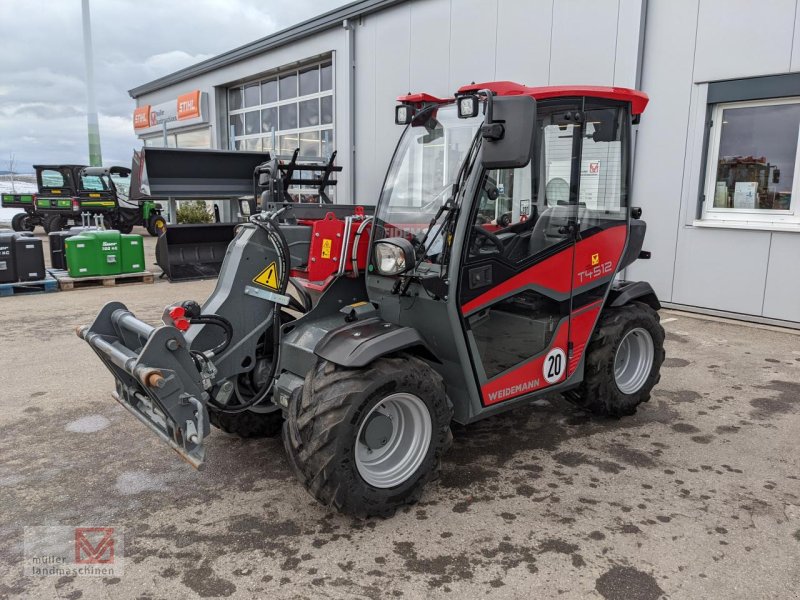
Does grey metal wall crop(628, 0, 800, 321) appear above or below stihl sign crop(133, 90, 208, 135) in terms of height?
below

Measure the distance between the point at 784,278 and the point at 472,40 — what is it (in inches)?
227

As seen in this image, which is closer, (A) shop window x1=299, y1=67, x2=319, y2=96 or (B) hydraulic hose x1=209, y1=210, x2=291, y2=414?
(B) hydraulic hose x1=209, y1=210, x2=291, y2=414

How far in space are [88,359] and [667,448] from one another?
5.16 m

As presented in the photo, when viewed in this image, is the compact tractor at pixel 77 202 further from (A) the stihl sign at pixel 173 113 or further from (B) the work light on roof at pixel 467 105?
(B) the work light on roof at pixel 467 105

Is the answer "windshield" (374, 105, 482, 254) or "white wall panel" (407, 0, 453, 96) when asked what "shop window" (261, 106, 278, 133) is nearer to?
"white wall panel" (407, 0, 453, 96)

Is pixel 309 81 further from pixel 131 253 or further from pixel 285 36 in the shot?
pixel 131 253

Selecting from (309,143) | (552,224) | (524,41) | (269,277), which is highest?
(524,41)

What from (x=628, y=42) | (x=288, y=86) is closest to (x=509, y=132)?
(x=628, y=42)

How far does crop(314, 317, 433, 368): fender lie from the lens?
2.84m

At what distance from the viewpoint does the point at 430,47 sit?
1036 centimetres

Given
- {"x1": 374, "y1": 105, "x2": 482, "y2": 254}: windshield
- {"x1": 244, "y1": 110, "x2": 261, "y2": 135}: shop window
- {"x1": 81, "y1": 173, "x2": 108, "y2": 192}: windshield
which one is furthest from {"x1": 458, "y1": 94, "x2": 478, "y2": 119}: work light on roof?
{"x1": 81, "y1": 173, "x2": 108, "y2": 192}: windshield

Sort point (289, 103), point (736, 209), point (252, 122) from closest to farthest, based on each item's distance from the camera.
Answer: point (736, 209)
point (289, 103)
point (252, 122)

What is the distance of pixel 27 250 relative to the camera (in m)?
9.07

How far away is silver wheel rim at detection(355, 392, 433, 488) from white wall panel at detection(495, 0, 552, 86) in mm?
7018
